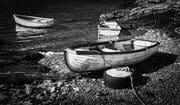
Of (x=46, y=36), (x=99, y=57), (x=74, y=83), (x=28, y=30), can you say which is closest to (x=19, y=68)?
(x=74, y=83)

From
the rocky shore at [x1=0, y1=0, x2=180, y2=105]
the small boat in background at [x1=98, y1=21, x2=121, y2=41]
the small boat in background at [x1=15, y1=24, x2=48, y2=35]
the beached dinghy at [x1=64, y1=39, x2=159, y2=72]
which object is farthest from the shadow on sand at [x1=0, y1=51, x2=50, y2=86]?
the small boat in background at [x1=15, y1=24, x2=48, y2=35]

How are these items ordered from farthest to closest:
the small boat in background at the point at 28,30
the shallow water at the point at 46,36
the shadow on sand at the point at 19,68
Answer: the small boat in background at the point at 28,30
the shallow water at the point at 46,36
the shadow on sand at the point at 19,68

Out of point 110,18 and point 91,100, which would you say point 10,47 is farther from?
point 110,18

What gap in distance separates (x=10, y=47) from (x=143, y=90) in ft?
41.6

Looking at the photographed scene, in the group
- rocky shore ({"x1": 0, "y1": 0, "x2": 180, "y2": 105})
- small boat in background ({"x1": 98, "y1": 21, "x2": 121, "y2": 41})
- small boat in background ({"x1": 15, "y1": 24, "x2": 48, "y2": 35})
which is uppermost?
small boat in background ({"x1": 98, "y1": 21, "x2": 121, "y2": 41})

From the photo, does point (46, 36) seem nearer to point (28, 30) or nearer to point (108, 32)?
point (28, 30)

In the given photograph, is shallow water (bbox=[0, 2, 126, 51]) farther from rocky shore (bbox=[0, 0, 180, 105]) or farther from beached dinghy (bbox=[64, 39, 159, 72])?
beached dinghy (bbox=[64, 39, 159, 72])

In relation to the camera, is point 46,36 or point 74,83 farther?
point 46,36

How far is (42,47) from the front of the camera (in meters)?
18.4

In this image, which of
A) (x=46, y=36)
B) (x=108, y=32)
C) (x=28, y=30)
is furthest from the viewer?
(x=28, y=30)

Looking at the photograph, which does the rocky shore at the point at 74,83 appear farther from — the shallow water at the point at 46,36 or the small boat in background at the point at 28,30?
the small boat in background at the point at 28,30

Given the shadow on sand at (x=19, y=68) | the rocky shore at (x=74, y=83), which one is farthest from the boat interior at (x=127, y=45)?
the shadow on sand at (x=19, y=68)

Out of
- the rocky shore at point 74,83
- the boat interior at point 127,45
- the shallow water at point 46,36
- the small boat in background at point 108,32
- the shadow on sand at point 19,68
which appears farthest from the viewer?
the small boat in background at point 108,32

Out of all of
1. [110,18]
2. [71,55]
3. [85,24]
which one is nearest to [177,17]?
[110,18]
